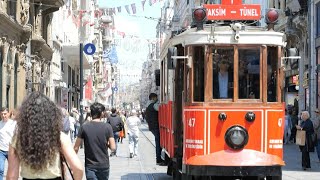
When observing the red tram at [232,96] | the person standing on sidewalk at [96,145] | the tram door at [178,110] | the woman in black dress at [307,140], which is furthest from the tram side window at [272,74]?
the woman in black dress at [307,140]

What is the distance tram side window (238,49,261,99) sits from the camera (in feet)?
37.4

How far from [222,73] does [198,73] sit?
0.38 metres

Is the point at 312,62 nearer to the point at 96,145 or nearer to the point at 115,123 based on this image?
the point at 115,123

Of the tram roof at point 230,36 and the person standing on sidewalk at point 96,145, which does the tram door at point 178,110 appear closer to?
the tram roof at point 230,36

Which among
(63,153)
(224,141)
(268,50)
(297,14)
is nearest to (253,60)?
(268,50)

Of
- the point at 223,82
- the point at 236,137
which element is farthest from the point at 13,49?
the point at 236,137

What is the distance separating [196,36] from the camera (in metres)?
11.5

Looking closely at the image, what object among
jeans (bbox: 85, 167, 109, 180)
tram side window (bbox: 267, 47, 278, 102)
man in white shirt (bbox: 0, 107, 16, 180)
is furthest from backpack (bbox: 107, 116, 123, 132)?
jeans (bbox: 85, 167, 109, 180)

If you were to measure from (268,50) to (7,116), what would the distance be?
15.2 ft

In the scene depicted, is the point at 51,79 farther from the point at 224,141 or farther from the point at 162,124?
the point at 224,141

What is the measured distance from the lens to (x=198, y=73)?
1151 centimetres

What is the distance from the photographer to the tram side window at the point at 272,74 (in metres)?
11.5

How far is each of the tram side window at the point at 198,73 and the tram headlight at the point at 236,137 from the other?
69 cm

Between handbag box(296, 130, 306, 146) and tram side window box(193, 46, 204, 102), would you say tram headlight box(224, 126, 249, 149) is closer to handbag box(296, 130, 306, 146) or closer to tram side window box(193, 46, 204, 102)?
tram side window box(193, 46, 204, 102)
